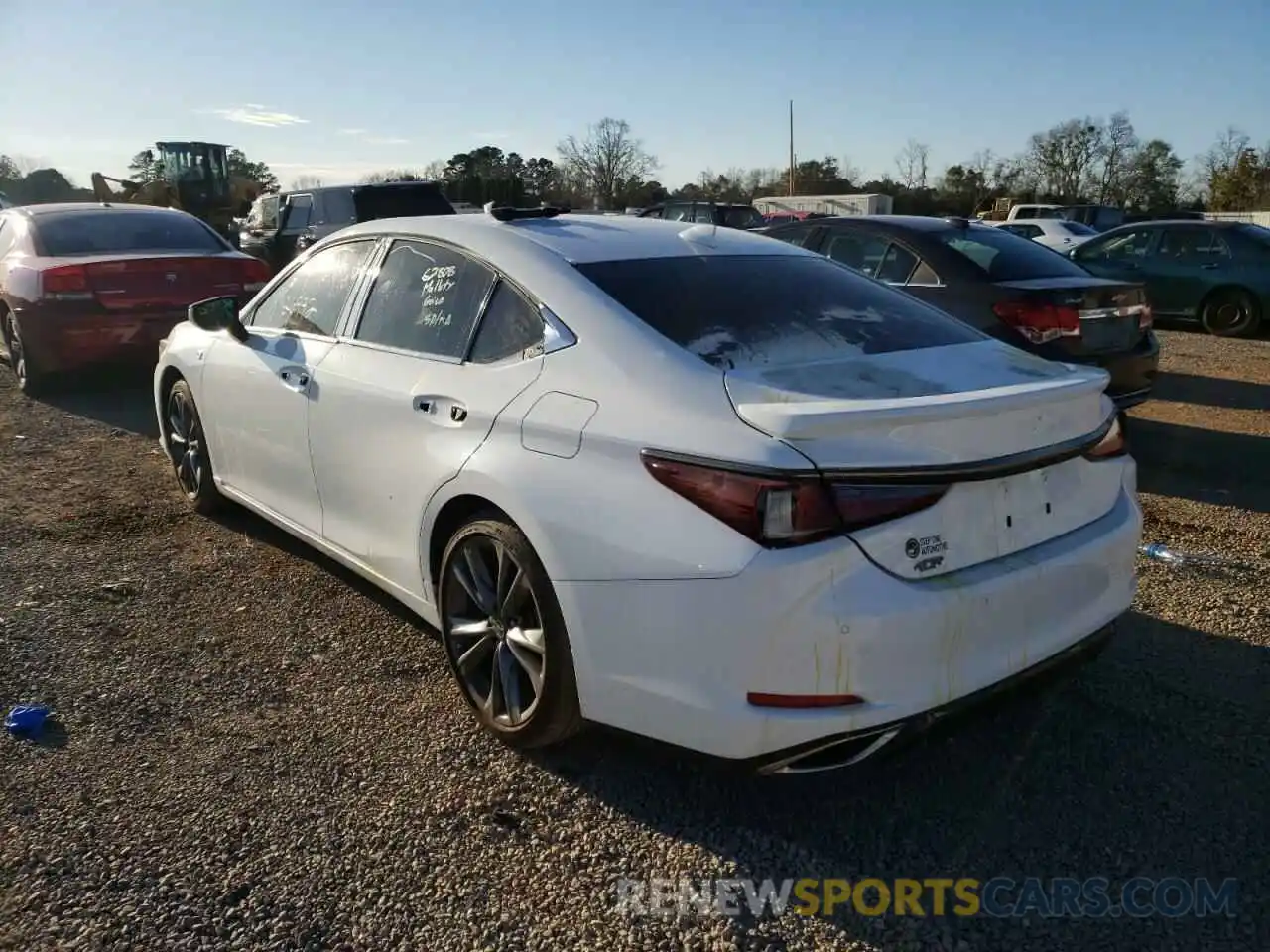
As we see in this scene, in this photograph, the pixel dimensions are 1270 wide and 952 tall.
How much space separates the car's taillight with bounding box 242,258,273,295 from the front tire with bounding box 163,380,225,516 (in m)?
3.07

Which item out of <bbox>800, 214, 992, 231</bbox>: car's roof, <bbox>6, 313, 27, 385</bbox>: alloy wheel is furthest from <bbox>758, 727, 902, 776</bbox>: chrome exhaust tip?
<bbox>6, 313, 27, 385</bbox>: alloy wheel

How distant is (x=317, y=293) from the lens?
13.6 feet

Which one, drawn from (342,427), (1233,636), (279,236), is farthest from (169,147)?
(1233,636)

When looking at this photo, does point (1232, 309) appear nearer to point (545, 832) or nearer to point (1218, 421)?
point (1218, 421)

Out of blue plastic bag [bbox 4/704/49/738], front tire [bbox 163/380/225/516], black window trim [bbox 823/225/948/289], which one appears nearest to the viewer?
blue plastic bag [bbox 4/704/49/738]

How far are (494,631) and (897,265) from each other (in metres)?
4.82

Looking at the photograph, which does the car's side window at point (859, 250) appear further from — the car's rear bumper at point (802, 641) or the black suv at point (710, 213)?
the black suv at point (710, 213)

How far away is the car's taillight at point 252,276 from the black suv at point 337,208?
4.92 metres

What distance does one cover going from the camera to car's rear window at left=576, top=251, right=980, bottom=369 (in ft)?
9.32

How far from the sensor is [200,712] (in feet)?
10.7

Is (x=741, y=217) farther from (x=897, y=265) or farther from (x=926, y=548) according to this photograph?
(x=926, y=548)

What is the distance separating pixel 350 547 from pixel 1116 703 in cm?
265

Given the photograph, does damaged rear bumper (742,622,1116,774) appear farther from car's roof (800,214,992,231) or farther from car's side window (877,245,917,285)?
car's roof (800,214,992,231)

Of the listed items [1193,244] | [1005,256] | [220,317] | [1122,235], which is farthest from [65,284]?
[1193,244]
